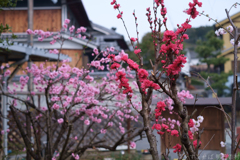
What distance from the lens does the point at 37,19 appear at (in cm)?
1277

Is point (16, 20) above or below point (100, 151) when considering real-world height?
above

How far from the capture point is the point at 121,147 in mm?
7551

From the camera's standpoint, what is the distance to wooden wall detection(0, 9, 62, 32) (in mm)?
12773

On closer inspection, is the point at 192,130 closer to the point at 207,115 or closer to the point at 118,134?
the point at 207,115

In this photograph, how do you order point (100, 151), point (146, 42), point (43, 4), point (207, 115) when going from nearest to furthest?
1. point (207, 115)
2. point (100, 151)
3. point (43, 4)
4. point (146, 42)

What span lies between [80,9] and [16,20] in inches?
134

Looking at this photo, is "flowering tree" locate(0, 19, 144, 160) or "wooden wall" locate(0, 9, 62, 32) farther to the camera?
"wooden wall" locate(0, 9, 62, 32)

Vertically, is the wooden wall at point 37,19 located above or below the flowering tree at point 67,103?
above

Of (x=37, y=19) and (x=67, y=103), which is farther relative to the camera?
(x=37, y=19)

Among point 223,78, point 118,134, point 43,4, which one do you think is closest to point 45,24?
point 43,4

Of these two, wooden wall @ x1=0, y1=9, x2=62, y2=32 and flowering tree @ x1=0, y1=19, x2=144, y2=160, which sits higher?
wooden wall @ x1=0, y1=9, x2=62, y2=32

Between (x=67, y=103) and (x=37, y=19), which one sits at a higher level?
(x=37, y=19)

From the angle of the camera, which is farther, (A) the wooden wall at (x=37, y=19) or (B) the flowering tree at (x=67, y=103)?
(A) the wooden wall at (x=37, y=19)

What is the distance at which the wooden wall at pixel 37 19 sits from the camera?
503 inches
